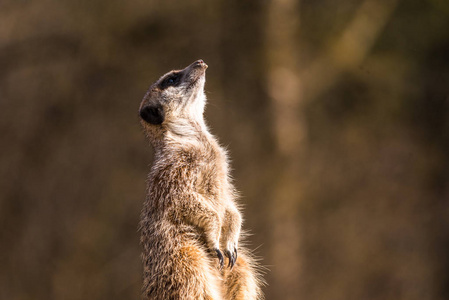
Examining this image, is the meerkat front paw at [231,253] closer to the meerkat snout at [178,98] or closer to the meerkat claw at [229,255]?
the meerkat claw at [229,255]

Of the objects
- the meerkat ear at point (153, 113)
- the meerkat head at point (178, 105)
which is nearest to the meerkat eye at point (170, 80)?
the meerkat head at point (178, 105)

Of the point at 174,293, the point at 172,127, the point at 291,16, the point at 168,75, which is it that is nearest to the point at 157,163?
the point at 172,127

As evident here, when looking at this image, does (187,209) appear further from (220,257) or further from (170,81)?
(170,81)

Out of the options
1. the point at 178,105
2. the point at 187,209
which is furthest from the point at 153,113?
the point at 187,209

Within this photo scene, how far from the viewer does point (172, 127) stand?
269cm

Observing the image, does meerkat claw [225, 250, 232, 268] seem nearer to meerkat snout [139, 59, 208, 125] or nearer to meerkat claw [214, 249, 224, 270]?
meerkat claw [214, 249, 224, 270]

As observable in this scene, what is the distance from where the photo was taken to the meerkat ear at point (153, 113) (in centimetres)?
269

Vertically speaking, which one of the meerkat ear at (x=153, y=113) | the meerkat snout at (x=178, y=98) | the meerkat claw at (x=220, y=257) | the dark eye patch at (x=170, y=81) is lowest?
the meerkat claw at (x=220, y=257)

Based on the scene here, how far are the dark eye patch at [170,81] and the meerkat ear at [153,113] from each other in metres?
0.10

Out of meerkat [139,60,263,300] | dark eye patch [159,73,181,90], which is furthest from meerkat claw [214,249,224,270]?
dark eye patch [159,73,181,90]

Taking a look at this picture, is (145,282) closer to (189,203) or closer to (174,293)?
(174,293)

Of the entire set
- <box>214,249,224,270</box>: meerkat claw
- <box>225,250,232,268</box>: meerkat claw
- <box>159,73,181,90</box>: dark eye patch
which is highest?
<box>159,73,181,90</box>: dark eye patch

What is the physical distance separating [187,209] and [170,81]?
0.62 meters

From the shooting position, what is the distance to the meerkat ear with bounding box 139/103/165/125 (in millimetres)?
2686
